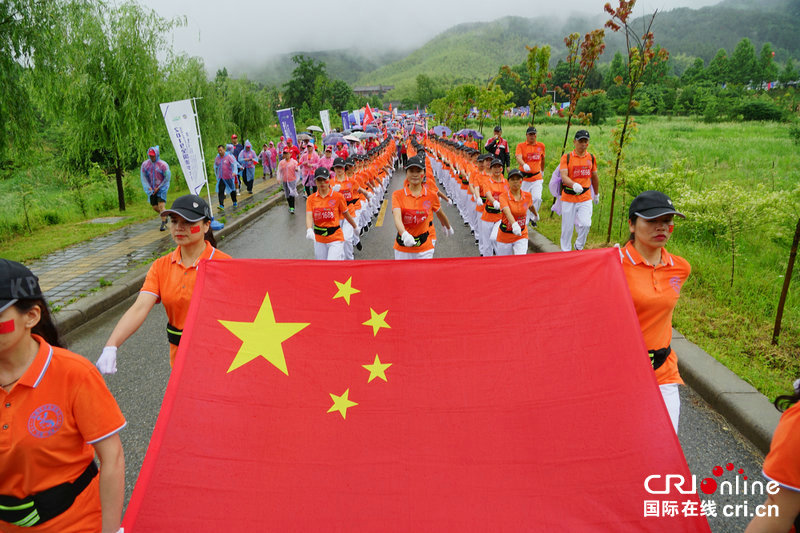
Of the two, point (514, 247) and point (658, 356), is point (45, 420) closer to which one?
point (658, 356)

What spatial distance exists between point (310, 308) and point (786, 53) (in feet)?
641

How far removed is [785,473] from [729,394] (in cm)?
286

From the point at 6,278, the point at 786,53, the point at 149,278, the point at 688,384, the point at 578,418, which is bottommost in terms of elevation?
the point at 688,384

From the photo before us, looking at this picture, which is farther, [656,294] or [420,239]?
[420,239]

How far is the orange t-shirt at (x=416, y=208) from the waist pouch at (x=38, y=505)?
437cm

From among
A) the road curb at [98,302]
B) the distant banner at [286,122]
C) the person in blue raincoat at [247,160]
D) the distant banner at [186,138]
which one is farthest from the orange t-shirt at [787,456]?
the distant banner at [286,122]

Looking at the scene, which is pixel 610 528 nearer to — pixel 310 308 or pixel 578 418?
pixel 578 418

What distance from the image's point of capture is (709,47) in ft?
588

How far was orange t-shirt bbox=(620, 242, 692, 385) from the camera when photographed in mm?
2930

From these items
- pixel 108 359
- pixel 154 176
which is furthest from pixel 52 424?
pixel 154 176

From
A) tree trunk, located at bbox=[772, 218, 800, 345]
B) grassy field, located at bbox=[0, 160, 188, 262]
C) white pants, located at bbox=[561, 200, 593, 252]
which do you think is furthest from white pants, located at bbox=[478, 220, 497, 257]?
grassy field, located at bbox=[0, 160, 188, 262]

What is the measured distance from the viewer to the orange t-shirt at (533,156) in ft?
33.9

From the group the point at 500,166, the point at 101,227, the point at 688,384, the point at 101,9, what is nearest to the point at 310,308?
the point at 688,384

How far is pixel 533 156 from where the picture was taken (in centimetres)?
1038
